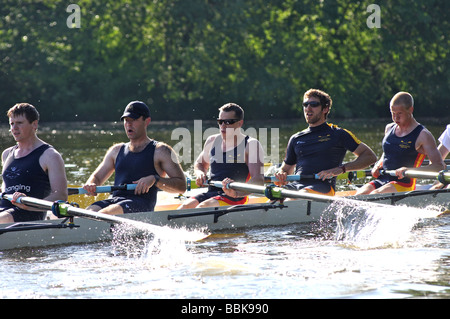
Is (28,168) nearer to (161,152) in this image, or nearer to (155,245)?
(161,152)

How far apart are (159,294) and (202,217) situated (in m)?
3.05

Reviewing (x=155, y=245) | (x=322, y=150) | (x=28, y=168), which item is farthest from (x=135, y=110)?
(x=322, y=150)

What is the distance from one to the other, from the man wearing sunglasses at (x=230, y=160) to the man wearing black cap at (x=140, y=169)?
0.96 metres

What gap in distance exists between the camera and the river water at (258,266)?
764 cm

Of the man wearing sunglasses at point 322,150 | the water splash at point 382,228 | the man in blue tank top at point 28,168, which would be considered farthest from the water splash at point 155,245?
the water splash at point 382,228

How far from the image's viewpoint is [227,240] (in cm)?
1036

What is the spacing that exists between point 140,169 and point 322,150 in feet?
8.72

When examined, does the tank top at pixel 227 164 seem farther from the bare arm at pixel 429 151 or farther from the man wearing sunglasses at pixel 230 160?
the bare arm at pixel 429 151

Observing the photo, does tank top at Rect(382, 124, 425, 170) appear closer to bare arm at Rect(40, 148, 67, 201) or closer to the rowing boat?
the rowing boat

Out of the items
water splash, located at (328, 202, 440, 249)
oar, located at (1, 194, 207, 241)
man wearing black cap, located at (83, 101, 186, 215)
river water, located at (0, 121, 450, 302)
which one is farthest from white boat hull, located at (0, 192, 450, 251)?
water splash, located at (328, 202, 440, 249)

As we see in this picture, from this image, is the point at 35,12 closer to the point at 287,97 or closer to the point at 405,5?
the point at 287,97

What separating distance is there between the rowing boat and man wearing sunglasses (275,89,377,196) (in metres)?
0.31

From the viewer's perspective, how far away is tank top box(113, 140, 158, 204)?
9844 millimetres
